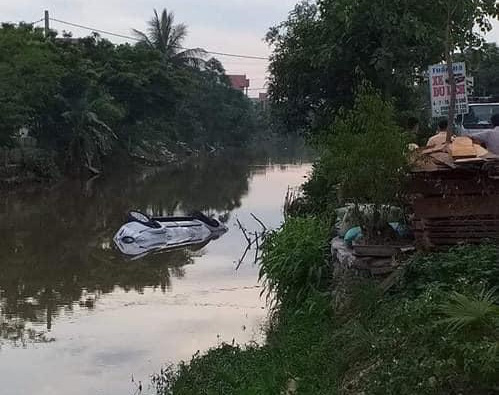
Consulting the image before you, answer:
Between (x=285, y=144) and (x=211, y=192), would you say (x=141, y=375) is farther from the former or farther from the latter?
A: (x=285, y=144)

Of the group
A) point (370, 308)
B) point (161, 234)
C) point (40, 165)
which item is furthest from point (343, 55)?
point (40, 165)

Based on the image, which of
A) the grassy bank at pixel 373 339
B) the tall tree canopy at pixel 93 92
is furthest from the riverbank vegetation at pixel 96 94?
the grassy bank at pixel 373 339

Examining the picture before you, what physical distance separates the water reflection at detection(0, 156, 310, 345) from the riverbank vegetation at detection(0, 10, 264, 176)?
2.50 metres

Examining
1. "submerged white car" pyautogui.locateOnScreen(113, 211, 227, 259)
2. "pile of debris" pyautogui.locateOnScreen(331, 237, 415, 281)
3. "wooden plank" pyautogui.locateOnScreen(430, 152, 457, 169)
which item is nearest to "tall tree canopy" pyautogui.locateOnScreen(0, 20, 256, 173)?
"submerged white car" pyautogui.locateOnScreen(113, 211, 227, 259)

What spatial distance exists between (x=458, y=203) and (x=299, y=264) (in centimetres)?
247

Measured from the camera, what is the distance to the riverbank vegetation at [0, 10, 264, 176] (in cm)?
Result: 3241

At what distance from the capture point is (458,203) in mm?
6836

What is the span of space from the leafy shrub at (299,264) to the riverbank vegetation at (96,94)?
2301cm

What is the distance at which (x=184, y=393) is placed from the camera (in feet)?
22.3

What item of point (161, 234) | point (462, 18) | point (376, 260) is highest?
point (462, 18)

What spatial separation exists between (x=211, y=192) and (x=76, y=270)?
18218mm

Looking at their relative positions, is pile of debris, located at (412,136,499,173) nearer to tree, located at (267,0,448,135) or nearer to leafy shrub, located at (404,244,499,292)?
leafy shrub, located at (404,244,499,292)

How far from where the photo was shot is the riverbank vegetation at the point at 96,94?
106ft

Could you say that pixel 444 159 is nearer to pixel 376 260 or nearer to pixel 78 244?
pixel 376 260
